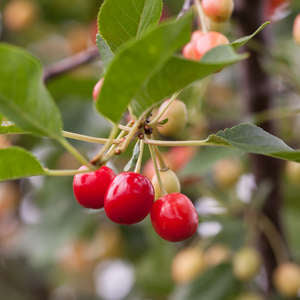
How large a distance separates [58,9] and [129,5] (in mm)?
1681

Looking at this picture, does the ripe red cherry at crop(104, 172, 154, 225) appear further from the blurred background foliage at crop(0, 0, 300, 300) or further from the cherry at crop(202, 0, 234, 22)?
the blurred background foliage at crop(0, 0, 300, 300)

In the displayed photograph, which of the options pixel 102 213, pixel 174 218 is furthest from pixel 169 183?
pixel 102 213

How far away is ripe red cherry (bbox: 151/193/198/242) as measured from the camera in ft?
1.87

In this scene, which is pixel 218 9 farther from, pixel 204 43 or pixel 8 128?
pixel 8 128

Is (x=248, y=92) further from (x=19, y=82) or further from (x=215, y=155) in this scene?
(x=19, y=82)

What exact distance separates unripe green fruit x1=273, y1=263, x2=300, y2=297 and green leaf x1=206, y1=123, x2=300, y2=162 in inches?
32.4

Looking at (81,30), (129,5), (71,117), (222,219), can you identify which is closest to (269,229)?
(222,219)

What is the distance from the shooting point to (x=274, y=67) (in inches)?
49.5

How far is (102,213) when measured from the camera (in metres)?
1.96

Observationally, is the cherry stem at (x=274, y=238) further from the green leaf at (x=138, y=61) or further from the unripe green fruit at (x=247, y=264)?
the green leaf at (x=138, y=61)

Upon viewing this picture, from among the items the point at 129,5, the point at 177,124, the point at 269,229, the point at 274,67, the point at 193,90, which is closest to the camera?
the point at 129,5

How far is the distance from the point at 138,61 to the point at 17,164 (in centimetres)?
19

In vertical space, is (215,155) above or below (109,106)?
below

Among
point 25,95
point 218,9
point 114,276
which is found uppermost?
point 25,95
